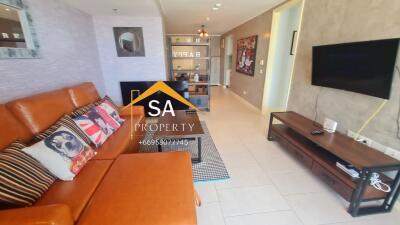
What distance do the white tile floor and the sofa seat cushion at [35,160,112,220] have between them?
855 millimetres

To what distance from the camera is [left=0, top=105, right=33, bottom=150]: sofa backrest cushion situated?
1.21 metres

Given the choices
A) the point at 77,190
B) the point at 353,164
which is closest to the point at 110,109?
the point at 77,190

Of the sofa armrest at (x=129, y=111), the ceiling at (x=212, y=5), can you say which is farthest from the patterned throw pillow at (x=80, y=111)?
the ceiling at (x=212, y=5)

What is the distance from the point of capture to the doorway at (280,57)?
3375 millimetres

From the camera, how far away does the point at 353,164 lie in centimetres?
144

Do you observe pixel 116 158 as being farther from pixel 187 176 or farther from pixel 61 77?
pixel 61 77

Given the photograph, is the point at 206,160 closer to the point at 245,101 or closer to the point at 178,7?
the point at 178,7

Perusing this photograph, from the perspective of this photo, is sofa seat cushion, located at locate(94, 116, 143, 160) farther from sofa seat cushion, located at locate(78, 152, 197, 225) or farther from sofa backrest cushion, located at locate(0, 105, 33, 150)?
sofa backrest cushion, located at locate(0, 105, 33, 150)

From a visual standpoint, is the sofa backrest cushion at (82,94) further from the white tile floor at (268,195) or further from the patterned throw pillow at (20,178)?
the white tile floor at (268,195)

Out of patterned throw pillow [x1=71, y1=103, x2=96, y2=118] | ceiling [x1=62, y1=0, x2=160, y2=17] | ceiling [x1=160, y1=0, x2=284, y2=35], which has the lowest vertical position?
patterned throw pillow [x1=71, y1=103, x2=96, y2=118]

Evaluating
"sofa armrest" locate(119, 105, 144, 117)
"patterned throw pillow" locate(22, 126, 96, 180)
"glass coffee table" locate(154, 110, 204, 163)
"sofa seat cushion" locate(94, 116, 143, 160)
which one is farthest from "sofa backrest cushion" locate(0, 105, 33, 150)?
"sofa armrest" locate(119, 105, 144, 117)

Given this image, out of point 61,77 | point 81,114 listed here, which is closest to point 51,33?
point 61,77

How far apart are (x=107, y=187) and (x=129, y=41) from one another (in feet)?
9.69

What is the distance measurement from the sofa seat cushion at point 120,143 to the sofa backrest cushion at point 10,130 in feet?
1.72
